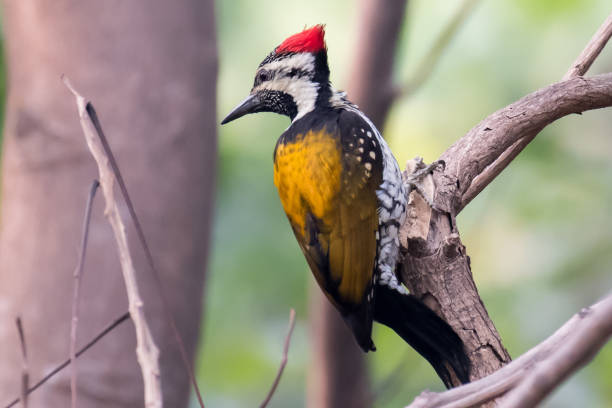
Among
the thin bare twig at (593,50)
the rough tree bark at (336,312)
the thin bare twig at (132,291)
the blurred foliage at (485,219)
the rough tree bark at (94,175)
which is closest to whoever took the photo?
the thin bare twig at (132,291)

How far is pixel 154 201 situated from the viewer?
121 inches

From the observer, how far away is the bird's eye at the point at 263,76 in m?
2.62

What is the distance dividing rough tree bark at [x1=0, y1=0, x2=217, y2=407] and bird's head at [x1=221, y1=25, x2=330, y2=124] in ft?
2.04

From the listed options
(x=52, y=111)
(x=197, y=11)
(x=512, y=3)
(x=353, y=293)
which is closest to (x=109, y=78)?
(x=52, y=111)

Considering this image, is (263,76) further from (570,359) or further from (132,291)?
(570,359)

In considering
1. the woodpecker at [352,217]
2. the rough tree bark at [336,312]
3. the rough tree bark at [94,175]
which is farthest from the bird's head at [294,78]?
the rough tree bark at [336,312]

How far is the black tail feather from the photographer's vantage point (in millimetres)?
1793

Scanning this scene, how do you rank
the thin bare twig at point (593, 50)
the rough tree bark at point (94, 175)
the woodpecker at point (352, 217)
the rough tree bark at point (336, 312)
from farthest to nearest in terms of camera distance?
the rough tree bark at point (336, 312), the rough tree bark at point (94, 175), the thin bare twig at point (593, 50), the woodpecker at point (352, 217)

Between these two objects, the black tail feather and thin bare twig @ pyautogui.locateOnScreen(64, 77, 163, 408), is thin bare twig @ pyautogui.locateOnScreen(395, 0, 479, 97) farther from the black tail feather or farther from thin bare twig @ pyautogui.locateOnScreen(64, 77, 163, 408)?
thin bare twig @ pyautogui.locateOnScreen(64, 77, 163, 408)

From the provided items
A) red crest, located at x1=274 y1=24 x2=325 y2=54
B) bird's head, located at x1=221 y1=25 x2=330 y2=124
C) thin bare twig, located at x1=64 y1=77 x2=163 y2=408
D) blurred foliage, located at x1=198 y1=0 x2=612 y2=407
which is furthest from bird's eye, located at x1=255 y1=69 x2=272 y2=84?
blurred foliage, located at x1=198 y1=0 x2=612 y2=407

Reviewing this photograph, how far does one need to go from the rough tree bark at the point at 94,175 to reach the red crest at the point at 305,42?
2.54 feet

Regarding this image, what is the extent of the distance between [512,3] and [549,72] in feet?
1.76

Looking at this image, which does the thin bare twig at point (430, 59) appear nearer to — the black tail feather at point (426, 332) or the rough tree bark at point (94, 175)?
the rough tree bark at point (94, 175)

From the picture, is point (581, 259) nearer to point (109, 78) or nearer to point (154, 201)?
point (154, 201)
